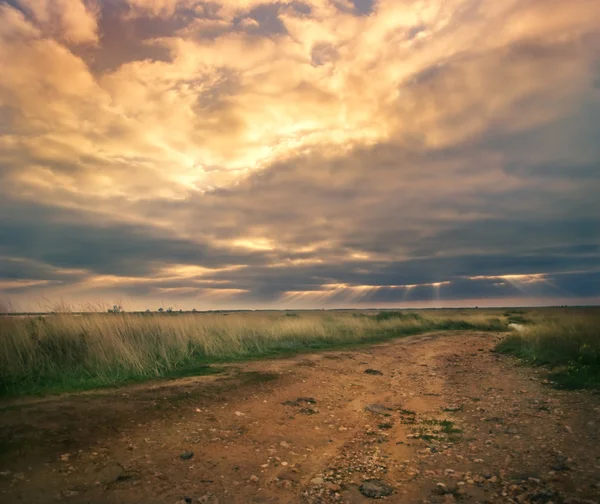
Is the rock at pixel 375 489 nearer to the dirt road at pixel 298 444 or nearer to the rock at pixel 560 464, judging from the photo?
the dirt road at pixel 298 444

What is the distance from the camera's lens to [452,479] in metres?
5.40

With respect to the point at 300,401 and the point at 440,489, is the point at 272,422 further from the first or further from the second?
the point at 440,489

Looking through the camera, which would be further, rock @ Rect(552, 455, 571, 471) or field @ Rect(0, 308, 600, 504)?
rock @ Rect(552, 455, 571, 471)

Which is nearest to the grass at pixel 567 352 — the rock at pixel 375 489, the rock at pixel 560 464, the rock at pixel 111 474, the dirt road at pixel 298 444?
the dirt road at pixel 298 444

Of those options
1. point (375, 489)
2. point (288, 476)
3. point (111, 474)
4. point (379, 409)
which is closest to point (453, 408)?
point (379, 409)

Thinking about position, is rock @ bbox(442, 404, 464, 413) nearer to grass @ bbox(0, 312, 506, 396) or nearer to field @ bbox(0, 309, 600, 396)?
field @ bbox(0, 309, 600, 396)

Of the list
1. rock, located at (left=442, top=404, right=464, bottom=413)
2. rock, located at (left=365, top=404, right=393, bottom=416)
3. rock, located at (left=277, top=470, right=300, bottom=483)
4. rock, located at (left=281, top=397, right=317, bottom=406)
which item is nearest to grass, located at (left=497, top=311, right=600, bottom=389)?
rock, located at (left=442, top=404, right=464, bottom=413)

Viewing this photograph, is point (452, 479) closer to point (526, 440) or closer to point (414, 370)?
point (526, 440)

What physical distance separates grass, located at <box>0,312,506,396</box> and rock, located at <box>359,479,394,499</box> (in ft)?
23.9

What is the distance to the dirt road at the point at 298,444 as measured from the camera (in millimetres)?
5051

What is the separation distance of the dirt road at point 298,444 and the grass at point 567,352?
1.14m

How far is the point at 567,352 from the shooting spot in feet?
45.5

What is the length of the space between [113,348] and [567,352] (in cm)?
1497

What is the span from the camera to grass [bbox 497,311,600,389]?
431 inches
